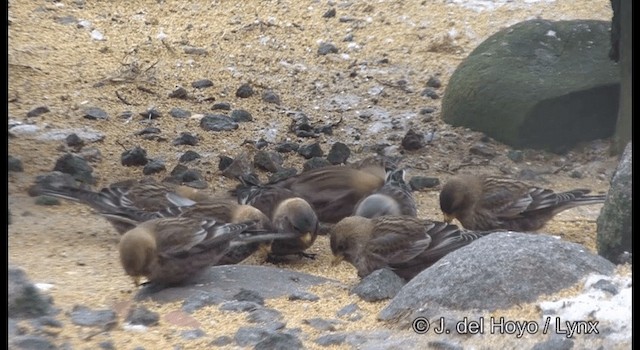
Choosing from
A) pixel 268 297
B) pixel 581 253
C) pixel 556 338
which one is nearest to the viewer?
pixel 556 338

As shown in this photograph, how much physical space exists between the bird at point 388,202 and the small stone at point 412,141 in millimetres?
675

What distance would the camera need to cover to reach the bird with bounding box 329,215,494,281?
5.17 m

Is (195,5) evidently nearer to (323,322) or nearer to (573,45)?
(323,322)

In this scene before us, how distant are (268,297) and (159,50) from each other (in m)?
2.23

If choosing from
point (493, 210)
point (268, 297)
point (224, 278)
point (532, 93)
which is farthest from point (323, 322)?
point (532, 93)

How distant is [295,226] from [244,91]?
1530 millimetres

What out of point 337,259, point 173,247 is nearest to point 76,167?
point 173,247

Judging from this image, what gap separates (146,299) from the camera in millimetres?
4387

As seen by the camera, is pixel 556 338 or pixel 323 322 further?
pixel 323 322

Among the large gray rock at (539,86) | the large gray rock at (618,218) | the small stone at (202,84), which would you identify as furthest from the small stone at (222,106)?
the large gray rock at (618,218)

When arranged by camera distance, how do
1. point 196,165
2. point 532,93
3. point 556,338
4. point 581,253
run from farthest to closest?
1. point 532,93
2. point 196,165
3. point 581,253
4. point 556,338

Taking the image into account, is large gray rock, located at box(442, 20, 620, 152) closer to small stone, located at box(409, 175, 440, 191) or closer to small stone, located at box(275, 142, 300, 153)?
small stone, located at box(409, 175, 440, 191)

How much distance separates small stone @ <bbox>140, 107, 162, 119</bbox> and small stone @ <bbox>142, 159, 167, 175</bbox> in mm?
281

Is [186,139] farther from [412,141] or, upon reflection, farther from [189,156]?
[412,141]
